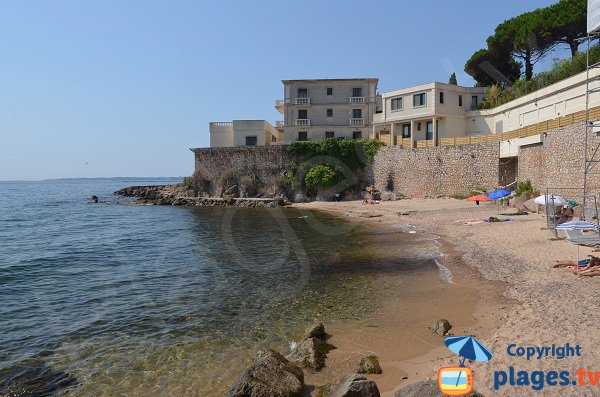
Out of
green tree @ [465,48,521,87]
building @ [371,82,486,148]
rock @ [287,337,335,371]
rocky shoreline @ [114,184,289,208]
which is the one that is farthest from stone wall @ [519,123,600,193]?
rocky shoreline @ [114,184,289,208]

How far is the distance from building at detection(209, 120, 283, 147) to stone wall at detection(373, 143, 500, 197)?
18.2 m

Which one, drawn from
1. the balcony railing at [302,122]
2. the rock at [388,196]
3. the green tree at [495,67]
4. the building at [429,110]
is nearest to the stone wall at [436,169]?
the rock at [388,196]

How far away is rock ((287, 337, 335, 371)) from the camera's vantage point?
8664mm

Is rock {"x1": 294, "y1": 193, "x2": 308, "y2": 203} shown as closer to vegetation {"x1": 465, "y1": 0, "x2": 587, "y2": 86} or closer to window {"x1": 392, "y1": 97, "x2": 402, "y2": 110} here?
window {"x1": 392, "y1": 97, "x2": 402, "y2": 110}

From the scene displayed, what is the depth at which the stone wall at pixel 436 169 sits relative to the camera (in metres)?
38.1

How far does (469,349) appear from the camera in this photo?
583cm

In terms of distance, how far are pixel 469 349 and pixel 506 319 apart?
5.15m

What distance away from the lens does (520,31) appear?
46.1 m

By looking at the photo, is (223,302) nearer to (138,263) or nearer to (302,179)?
(138,263)

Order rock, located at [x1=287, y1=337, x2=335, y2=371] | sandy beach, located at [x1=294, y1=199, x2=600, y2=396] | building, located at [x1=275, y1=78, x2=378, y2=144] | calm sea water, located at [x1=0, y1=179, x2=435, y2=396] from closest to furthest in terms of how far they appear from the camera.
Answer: sandy beach, located at [x1=294, y1=199, x2=600, y2=396] < rock, located at [x1=287, y1=337, x2=335, y2=371] < calm sea water, located at [x1=0, y1=179, x2=435, y2=396] < building, located at [x1=275, y1=78, x2=378, y2=144]

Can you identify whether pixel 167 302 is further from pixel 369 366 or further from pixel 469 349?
pixel 469 349

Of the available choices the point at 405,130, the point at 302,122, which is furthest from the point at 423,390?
the point at 302,122

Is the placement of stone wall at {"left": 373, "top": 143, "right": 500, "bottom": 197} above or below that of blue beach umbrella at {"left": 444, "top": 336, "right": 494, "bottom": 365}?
above

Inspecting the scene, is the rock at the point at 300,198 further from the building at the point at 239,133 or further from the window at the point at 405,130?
A: the window at the point at 405,130
